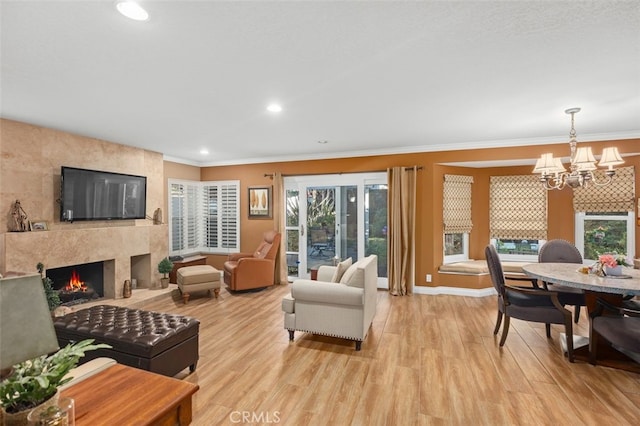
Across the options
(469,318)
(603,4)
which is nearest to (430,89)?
(603,4)

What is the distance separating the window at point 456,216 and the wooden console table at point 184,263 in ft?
15.9

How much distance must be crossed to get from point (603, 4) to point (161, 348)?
364cm

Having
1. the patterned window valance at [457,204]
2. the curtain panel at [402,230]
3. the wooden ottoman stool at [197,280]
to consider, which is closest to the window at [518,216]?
the patterned window valance at [457,204]


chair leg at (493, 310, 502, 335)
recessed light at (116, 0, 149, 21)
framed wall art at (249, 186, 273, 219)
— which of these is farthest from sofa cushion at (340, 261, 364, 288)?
framed wall art at (249, 186, 273, 219)

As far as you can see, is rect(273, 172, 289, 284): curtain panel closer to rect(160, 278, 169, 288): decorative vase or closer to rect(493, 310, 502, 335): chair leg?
rect(160, 278, 169, 288): decorative vase

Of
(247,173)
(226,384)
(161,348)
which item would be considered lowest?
(226,384)

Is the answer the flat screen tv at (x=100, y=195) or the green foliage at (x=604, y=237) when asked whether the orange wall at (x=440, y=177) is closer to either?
the green foliage at (x=604, y=237)

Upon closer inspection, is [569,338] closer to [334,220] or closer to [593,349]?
[593,349]

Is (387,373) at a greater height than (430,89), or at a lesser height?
lesser

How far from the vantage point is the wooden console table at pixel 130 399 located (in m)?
1.12

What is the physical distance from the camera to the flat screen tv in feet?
13.4

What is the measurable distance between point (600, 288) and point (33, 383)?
12.1 feet

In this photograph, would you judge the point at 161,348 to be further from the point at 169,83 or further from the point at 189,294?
the point at 189,294

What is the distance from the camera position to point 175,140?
4.72 m
